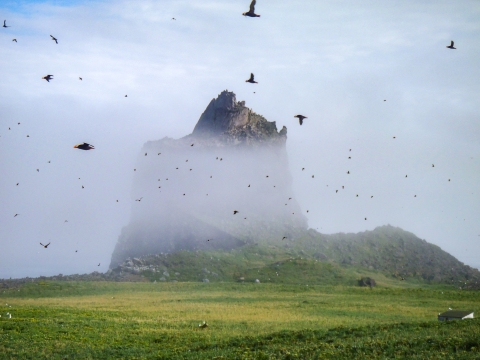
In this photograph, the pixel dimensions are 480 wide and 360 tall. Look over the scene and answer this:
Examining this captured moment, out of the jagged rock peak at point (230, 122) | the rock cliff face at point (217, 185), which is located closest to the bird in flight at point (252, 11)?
the rock cliff face at point (217, 185)

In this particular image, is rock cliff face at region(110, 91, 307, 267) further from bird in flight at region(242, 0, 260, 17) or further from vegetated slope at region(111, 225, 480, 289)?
bird in flight at region(242, 0, 260, 17)

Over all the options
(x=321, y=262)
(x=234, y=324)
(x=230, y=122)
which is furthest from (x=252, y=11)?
(x=230, y=122)

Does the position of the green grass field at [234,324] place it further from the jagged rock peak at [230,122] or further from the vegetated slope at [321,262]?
the jagged rock peak at [230,122]

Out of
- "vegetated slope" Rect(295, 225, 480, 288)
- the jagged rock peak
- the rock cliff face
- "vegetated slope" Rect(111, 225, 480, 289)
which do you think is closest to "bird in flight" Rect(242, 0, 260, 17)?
"vegetated slope" Rect(111, 225, 480, 289)

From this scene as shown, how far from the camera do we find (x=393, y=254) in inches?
4432

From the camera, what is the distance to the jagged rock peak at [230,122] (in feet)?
450

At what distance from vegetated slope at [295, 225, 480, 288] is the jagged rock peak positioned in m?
31.9

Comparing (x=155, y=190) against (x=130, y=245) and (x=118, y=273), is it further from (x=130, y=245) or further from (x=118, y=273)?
(x=118, y=273)

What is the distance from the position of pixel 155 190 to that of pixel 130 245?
1898cm

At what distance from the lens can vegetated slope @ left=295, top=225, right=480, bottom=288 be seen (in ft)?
338

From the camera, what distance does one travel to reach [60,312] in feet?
154

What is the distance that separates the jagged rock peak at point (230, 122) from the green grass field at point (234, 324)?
71882mm

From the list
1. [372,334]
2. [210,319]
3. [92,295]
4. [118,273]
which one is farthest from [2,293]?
[372,334]

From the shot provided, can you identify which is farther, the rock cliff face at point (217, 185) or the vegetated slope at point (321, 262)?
the rock cliff face at point (217, 185)
